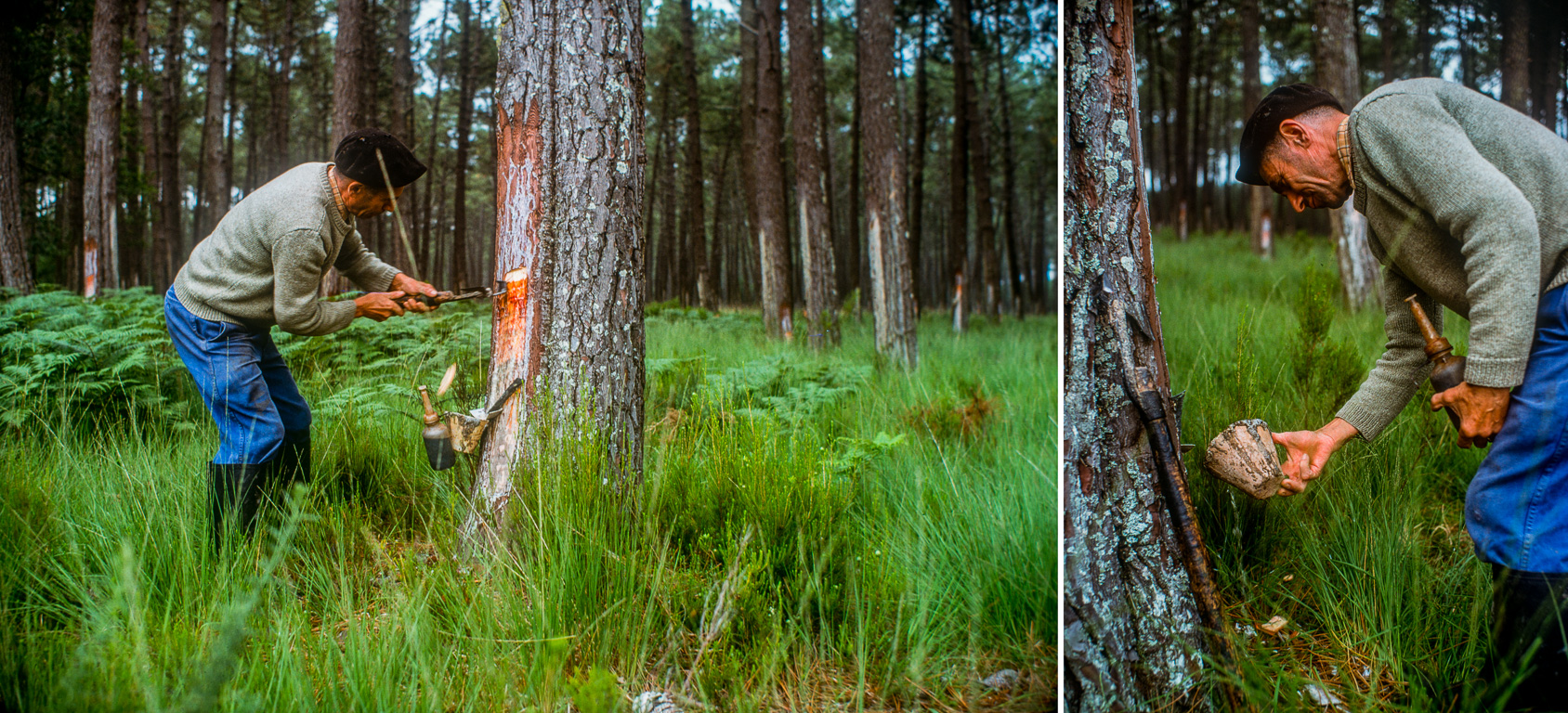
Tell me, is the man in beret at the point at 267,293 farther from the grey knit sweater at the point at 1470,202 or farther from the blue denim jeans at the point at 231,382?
the grey knit sweater at the point at 1470,202

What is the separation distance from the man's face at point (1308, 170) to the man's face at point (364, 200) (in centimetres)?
232

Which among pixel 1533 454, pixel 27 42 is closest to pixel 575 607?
Answer: pixel 1533 454

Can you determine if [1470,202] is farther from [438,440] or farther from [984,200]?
[984,200]

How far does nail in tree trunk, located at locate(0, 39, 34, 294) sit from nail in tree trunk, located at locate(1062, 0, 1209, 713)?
317 inches

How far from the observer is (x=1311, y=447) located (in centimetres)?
156

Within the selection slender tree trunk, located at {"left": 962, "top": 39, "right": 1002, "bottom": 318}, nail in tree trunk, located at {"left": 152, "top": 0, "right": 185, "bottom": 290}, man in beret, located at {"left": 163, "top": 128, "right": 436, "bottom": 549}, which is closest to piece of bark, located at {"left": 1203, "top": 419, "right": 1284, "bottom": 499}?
man in beret, located at {"left": 163, "top": 128, "right": 436, "bottom": 549}

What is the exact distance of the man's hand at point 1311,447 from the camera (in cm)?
154

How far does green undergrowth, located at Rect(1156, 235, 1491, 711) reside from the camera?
130cm

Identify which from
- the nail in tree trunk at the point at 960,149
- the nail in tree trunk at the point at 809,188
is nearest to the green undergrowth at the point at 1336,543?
the nail in tree trunk at the point at 809,188

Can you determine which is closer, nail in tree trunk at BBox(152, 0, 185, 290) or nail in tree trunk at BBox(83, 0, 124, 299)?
nail in tree trunk at BBox(83, 0, 124, 299)

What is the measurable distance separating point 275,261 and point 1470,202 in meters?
2.87

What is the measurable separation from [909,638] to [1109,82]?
3.88ft

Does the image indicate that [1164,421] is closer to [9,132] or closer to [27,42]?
[9,132]

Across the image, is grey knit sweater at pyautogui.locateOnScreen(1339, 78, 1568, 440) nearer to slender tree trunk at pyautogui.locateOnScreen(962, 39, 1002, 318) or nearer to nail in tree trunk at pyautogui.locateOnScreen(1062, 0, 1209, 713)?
nail in tree trunk at pyautogui.locateOnScreen(1062, 0, 1209, 713)
